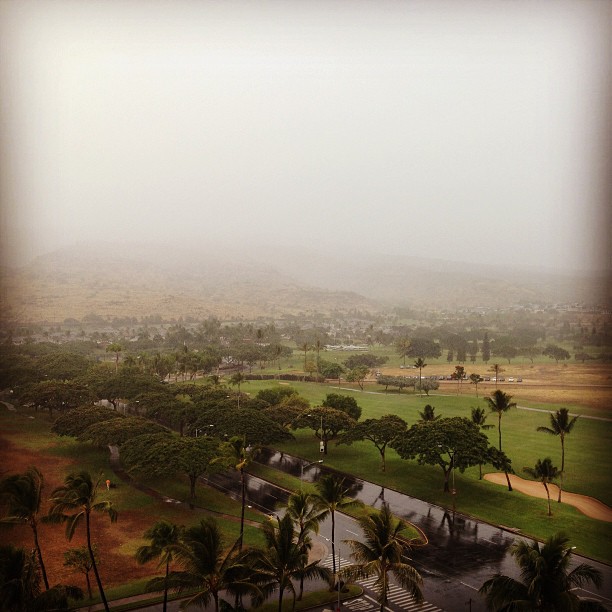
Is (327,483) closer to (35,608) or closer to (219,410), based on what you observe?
(35,608)

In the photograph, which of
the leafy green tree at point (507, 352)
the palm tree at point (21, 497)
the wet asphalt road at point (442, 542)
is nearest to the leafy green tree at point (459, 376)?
the leafy green tree at point (507, 352)

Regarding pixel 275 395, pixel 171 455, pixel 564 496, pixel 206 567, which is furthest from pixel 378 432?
pixel 206 567

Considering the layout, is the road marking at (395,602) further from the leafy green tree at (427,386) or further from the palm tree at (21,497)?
the leafy green tree at (427,386)

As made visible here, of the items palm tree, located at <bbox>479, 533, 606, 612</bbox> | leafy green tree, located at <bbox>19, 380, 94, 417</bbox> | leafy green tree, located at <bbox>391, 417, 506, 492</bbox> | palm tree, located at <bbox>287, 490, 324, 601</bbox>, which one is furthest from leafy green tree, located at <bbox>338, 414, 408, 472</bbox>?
leafy green tree, located at <bbox>19, 380, 94, 417</bbox>

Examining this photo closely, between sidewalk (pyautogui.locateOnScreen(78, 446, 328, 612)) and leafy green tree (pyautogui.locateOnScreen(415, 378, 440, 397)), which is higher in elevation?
sidewalk (pyautogui.locateOnScreen(78, 446, 328, 612))

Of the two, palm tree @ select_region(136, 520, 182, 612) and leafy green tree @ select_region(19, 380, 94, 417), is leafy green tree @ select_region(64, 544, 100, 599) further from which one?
leafy green tree @ select_region(19, 380, 94, 417)

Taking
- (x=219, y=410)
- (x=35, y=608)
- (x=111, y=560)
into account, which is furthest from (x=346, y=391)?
(x=35, y=608)
